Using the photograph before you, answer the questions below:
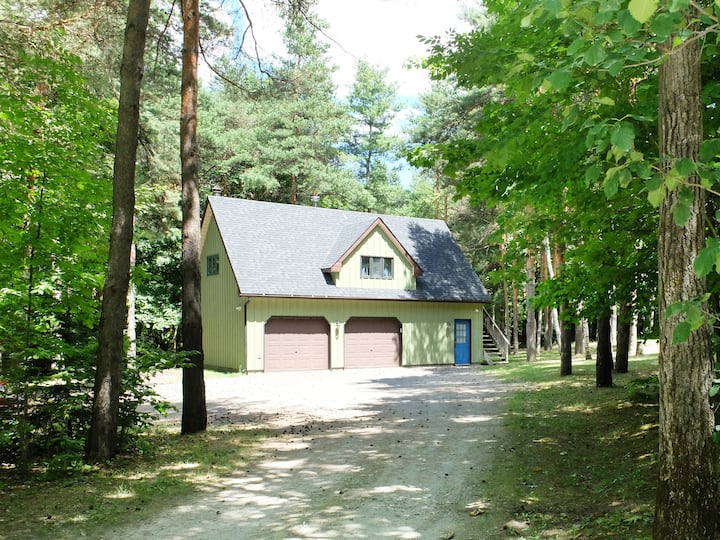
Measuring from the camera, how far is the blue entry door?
2804cm

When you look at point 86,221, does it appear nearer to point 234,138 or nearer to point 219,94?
Answer: point 234,138

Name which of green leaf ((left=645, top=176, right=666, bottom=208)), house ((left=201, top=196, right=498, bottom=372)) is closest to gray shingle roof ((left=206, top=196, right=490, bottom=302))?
house ((left=201, top=196, right=498, bottom=372))

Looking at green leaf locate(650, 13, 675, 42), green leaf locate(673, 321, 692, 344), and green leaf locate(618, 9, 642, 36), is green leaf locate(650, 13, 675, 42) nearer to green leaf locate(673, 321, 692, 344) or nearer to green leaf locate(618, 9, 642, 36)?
green leaf locate(618, 9, 642, 36)

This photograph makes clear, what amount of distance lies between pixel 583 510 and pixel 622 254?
4.00 meters

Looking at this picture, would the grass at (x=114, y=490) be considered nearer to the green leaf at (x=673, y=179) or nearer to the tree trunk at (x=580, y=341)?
the green leaf at (x=673, y=179)

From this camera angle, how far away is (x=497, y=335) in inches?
1206

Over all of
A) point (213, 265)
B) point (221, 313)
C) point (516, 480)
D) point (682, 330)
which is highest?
point (213, 265)

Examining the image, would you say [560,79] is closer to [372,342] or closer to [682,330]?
[682,330]

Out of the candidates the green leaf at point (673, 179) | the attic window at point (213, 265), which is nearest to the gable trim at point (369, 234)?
the attic window at point (213, 265)

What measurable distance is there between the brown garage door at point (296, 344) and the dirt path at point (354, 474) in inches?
286

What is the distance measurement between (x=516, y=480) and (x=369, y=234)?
63.7 feet

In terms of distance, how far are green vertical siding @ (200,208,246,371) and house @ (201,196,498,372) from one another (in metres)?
0.05

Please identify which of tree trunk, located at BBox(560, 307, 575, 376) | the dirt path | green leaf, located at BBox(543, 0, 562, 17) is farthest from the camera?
tree trunk, located at BBox(560, 307, 575, 376)

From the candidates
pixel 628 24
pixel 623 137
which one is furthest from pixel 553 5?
pixel 623 137
